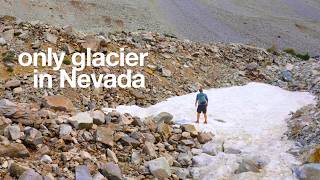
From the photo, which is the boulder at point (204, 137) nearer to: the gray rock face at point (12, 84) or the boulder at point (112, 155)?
the boulder at point (112, 155)

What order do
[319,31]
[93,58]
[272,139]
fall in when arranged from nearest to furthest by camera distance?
[272,139] < [93,58] < [319,31]

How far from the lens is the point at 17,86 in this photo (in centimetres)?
2473

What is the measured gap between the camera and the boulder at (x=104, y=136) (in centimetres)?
1747

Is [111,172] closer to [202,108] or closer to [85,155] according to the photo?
[85,155]

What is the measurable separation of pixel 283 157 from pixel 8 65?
1652 cm

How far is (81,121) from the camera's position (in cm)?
1819

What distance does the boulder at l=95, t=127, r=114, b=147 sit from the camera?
688 inches

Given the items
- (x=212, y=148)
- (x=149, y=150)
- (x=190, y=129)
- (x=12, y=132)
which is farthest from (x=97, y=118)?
(x=212, y=148)

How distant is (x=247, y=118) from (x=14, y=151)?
11919 millimetres

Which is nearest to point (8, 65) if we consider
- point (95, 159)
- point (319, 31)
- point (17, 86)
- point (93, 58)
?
point (17, 86)

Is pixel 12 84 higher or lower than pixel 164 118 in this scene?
higher

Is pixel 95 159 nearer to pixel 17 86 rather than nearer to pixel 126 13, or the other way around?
pixel 17 86

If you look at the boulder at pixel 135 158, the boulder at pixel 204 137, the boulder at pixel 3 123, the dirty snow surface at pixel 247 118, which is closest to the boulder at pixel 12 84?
the dirty snow surface at pixel 247 118

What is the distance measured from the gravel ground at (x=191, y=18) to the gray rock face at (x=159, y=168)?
3357cm
